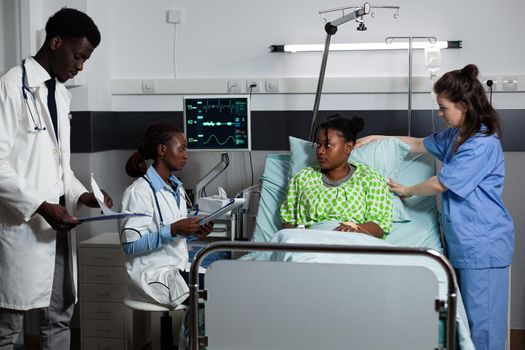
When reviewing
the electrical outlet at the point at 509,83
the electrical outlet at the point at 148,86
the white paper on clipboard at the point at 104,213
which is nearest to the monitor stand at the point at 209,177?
the electrical outlet at the point at 148,86

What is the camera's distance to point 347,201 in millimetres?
3514

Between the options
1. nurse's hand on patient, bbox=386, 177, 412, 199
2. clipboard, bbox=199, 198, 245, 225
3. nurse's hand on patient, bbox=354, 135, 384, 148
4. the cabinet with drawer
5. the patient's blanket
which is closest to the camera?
the patient's blanket

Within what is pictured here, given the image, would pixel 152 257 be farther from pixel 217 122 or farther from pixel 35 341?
pixel 35 341

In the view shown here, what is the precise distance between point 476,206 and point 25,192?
2.02 metres

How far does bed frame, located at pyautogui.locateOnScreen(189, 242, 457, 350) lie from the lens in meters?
2.23

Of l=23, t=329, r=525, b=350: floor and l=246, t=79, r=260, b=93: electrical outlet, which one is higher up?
l=246, t=79, r=260, b=93: electrical outlet

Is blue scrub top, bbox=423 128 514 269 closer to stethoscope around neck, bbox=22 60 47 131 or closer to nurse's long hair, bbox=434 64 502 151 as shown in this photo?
nurse's long hair, bbox=434 64 502 151

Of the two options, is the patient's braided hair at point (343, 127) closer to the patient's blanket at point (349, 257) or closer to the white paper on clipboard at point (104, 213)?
the patient's blanket at point (349, 257)

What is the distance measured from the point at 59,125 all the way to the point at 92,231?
1.62 meters

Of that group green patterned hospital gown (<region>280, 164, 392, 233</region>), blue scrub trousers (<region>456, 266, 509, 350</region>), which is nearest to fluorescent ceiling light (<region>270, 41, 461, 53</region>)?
green patterned hospital gown (<region>280, 164, 392, 233</region>)

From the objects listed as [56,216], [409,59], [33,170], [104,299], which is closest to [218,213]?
[56,216]

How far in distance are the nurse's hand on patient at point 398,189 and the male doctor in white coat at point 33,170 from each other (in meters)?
1.69

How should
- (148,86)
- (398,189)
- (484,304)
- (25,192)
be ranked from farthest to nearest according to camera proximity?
(148,86), (398,189), (484,304), (25,192)

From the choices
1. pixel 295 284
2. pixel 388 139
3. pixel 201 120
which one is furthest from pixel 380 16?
pixel 295 284
